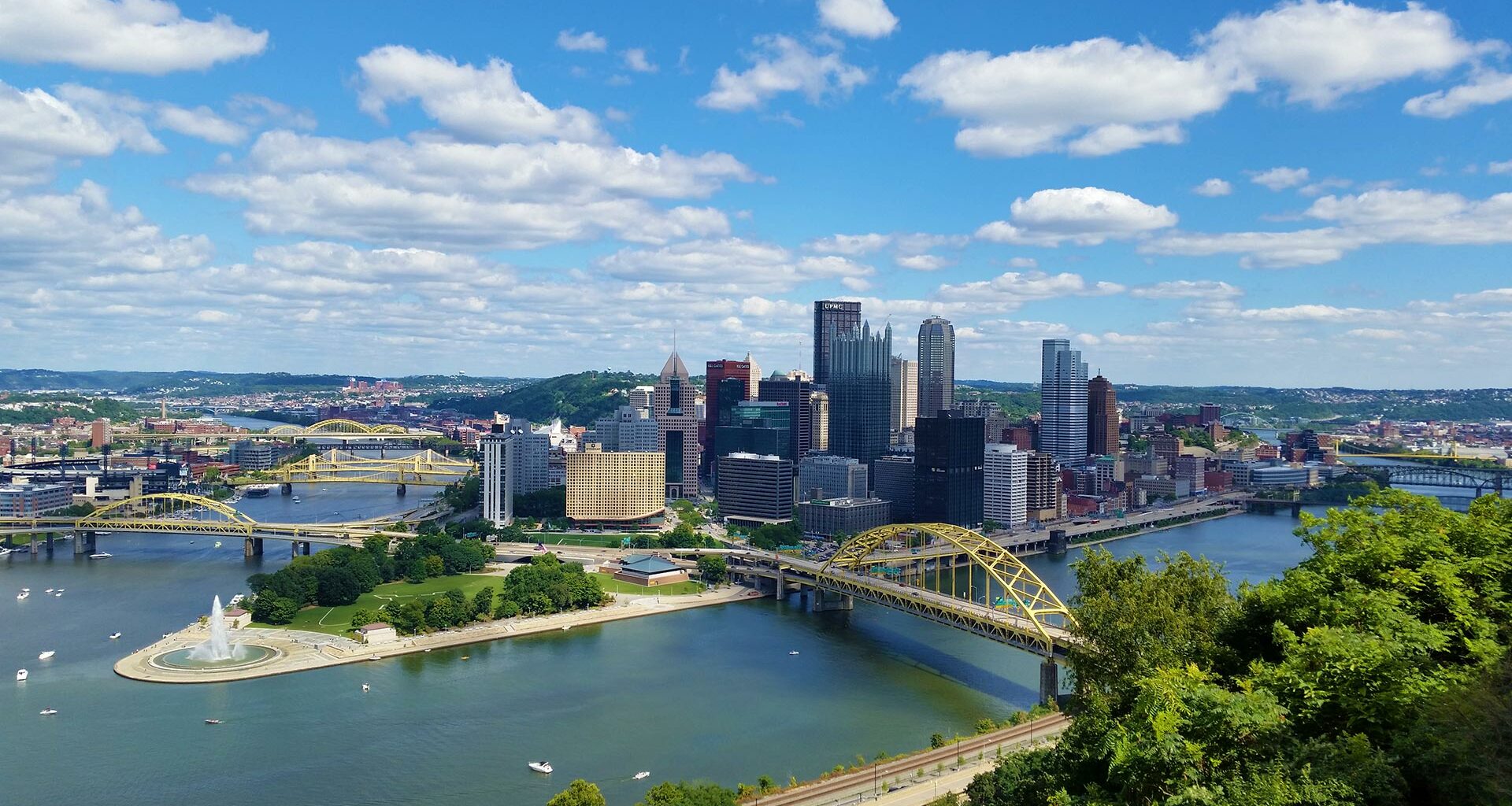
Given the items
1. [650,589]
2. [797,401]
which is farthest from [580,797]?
[797,401]

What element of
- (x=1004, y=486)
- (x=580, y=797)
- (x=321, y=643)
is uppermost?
(x=1004, y=486)

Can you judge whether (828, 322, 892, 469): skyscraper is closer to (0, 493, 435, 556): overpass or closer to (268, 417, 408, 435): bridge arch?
(0, 493, 435, 556): overpass

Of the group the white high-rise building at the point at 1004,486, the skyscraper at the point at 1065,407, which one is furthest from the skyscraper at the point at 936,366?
the white high-rise building at the point at 1004,486

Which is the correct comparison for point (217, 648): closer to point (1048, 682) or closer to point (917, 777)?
point (917, 777)

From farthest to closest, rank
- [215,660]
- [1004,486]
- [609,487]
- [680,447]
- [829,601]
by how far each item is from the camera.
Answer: [680,447] → [1004,486] → [609,487] → [829,601] → [215,660]

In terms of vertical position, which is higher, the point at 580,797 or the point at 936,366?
the point at 936,366

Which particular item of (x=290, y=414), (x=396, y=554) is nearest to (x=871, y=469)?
(x=396, y=554)

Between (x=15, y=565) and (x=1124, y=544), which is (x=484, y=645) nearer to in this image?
(x=15, y=565)
